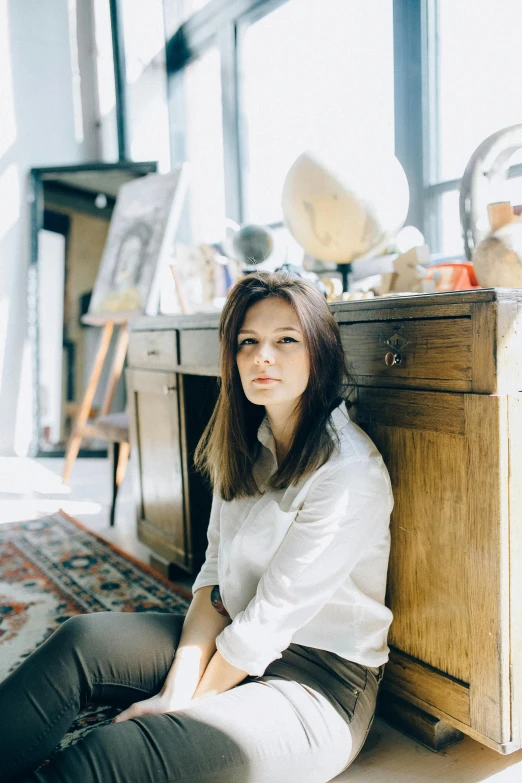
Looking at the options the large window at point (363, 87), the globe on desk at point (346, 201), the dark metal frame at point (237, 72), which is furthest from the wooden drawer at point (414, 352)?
the dark metal frame at point (237, 72)

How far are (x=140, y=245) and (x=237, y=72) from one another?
41.6 inches

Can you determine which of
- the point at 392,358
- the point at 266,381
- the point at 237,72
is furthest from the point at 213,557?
the point at 237,72

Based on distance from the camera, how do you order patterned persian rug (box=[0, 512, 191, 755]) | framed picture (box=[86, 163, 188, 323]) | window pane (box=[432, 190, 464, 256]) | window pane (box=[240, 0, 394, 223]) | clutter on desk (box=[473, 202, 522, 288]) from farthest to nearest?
framed picture (box=[86, 163, 188, 323]) → window pane (box=[240, 0, 394, 223]) → window pane (box=[432, 190, 464, 256]) → patterned persian rug (box=[0, 512, 191, 755]) → clutter on desk (box=[473, 202, 522, 288])

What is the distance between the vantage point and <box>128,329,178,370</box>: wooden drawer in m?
2.25

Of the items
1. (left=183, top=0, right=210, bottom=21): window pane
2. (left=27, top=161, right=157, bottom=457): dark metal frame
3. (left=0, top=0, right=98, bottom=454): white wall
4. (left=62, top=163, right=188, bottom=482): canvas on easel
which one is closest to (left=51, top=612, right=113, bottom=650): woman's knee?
(left=62, top=163, right=188, bottom=482): canvas on easel

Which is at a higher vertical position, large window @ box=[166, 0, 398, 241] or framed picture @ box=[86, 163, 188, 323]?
large window @ box=[166, 0, 398, 241]

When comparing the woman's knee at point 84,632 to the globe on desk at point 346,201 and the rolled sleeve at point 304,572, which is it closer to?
the rolled sleeve at point 304,572

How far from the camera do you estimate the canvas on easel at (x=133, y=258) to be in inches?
137

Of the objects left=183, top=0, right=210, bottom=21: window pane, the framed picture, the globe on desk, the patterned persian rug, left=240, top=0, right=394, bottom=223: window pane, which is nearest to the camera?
the globe on desk

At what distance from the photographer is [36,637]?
1.92m

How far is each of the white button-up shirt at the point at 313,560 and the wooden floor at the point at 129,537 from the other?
8.8 inches

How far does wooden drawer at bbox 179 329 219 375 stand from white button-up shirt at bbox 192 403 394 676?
629 millimetres

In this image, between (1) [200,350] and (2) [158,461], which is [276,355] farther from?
(2) [158,461]

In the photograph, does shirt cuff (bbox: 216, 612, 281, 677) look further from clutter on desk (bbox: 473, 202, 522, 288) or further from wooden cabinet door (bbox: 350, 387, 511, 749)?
clutter on desk (bbox: 473, 202, 522, 288)
